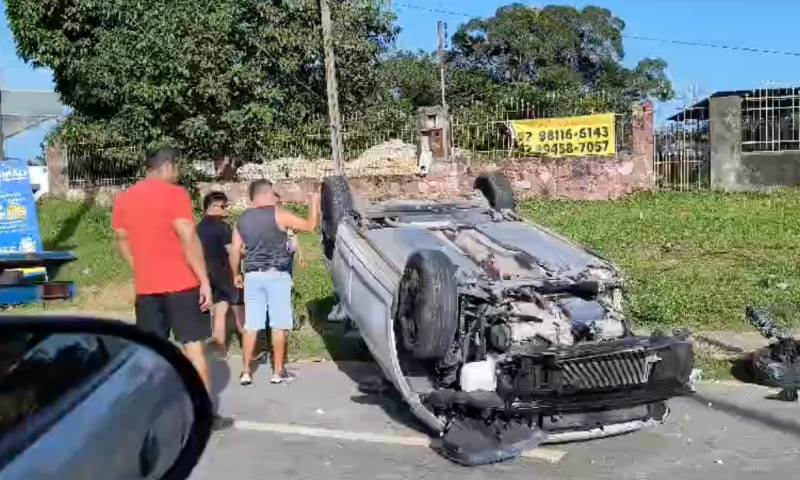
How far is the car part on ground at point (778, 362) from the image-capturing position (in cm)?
654

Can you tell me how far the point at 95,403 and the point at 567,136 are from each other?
1641 centimetres

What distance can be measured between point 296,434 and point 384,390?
115 cm

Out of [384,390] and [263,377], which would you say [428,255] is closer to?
[384,390]

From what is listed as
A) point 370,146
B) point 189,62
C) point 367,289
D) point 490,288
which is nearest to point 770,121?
point 370,146

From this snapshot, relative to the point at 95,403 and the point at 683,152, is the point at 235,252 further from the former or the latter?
the point at 683,152

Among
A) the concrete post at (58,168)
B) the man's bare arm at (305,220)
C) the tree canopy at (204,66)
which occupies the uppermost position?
the tree canopy at (204,66)

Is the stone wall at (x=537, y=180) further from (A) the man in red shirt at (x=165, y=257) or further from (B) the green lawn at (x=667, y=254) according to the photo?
(A) the man in red shirt at (x=165, y=257)

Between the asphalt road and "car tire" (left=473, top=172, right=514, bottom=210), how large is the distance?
1.94 m

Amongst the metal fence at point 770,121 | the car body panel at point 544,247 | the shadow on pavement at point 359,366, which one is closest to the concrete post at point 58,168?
the shadow on pavement at point 359,366

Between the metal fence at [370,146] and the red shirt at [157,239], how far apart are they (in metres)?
12.5

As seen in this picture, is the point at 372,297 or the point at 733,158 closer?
the point at 372,297

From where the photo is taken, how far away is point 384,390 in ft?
23.2

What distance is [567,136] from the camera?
18.1m

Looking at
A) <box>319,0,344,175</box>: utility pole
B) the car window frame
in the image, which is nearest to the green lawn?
<box>319,0,344,175</box>: utility pole
